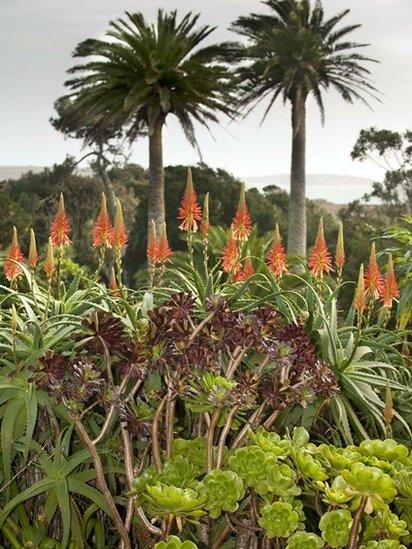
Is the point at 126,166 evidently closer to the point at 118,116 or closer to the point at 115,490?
the point at 118,116

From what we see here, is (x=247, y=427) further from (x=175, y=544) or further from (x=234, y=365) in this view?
(x=175, y=544)

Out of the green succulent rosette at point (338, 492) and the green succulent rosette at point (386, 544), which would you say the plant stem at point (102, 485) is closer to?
the green succulent rosette at point (338, 492)

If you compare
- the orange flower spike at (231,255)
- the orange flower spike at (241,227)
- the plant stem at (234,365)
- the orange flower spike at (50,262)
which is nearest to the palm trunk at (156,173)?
the orange flower spike at (241,227)

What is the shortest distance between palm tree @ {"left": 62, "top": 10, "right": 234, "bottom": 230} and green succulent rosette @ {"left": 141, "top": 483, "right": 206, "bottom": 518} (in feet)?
66.7

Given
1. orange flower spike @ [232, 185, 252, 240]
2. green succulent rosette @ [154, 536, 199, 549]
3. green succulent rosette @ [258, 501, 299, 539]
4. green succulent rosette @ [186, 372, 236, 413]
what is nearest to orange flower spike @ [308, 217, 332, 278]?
orange flower spike @ [232, 185, 252, 240]

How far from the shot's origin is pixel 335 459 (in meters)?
2.48

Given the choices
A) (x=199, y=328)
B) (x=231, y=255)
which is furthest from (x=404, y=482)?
(x=231, y=255)

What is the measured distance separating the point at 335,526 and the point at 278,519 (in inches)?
5.9

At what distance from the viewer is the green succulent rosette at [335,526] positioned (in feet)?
7.95

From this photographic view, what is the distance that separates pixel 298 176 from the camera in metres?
28.9

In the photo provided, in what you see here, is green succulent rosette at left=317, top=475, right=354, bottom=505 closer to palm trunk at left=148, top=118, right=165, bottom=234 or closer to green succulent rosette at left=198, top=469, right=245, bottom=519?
green succulent rosette at left=198, top=469, right=245, bottom=519

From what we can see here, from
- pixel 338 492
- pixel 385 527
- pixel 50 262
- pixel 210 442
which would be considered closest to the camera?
pixel 338 492

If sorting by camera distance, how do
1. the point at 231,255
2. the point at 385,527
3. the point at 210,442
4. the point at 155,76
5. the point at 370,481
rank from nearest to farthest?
the point at 370,481 < the point at 385,527 < the point at 210,442 < the point at 231,255 < the point at 155,76

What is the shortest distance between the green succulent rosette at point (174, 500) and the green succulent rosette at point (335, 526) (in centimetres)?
33
